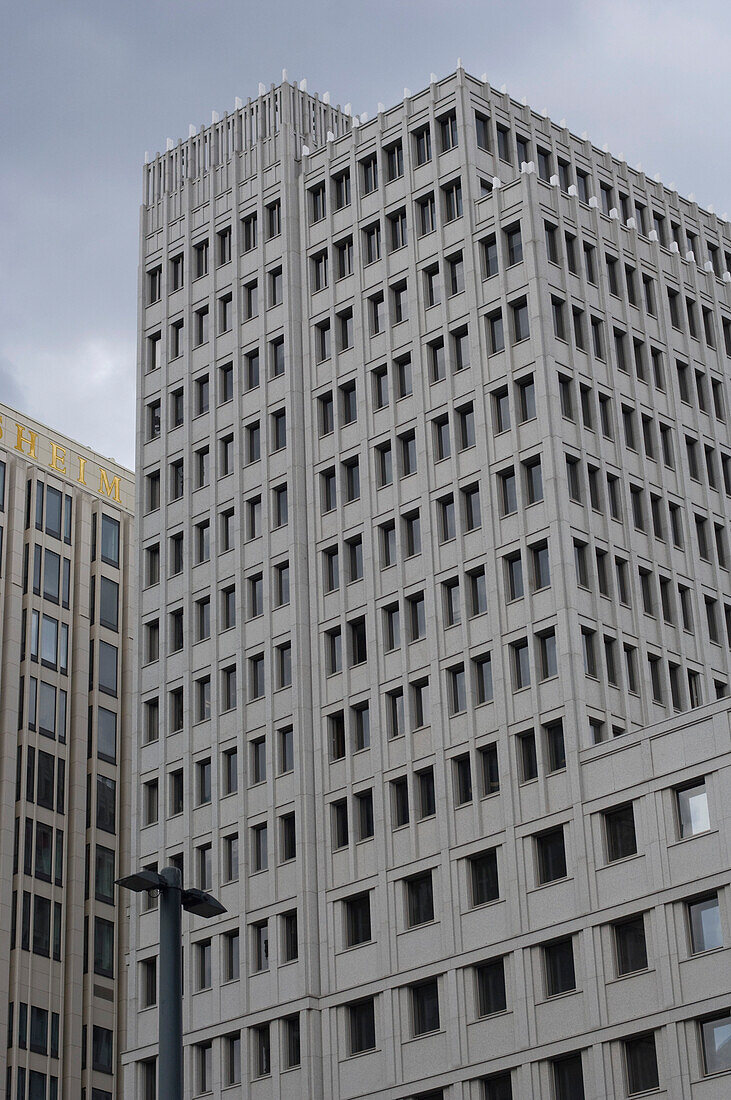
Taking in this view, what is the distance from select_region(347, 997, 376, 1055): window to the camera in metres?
71.6

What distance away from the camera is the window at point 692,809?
211 ft

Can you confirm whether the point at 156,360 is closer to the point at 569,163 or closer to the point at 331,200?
the point at 331,200

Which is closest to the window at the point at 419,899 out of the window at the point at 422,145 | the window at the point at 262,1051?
the window at the point at 262,1051

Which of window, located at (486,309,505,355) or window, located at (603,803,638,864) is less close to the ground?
window, located at (486,309,505,355)

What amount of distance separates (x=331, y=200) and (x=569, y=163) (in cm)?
1187

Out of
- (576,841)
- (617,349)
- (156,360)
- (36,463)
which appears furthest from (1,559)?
(576,841)

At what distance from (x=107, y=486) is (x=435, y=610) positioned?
1910 inches

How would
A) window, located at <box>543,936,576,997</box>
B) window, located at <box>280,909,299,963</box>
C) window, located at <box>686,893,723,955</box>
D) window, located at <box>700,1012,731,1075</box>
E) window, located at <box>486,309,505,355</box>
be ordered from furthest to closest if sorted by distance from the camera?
window, located at <box>486,309,505,355</box>, window, located at <box>280,909,299,963</box>, window, located at <box>543,936,576,997</box>, window, located at <box>686,893,723,955</box>, window, located at <box>700,1012,731,1075</box>

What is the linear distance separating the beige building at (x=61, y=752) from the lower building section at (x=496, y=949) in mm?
25173

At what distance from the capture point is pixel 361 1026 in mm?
72125

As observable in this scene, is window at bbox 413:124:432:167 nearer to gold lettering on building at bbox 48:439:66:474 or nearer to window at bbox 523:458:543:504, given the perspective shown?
window at bbox 523:458:543:504

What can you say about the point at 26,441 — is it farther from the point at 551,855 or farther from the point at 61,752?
the point at 551,855

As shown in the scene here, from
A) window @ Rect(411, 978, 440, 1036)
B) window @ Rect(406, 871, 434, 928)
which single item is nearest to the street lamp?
window @ Rect(411, 978, 440, 1036)

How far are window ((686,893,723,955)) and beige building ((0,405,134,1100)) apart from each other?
49.4 m
